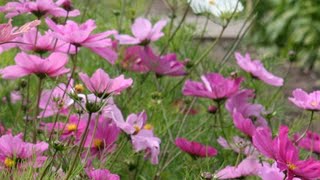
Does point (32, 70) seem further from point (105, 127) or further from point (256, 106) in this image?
point (256, 106)

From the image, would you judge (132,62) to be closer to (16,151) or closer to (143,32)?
(143,32)

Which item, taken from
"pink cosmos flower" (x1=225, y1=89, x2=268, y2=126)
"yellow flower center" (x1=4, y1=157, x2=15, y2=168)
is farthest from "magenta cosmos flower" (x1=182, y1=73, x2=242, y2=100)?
"yellow flower center" (x1=4, y1=157, x2=15, y2=168)

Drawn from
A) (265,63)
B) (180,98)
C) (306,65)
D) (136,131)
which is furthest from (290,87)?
(136,131)

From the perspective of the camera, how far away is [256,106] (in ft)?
4.01

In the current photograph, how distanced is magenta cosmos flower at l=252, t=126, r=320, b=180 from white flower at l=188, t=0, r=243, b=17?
664 millimetres

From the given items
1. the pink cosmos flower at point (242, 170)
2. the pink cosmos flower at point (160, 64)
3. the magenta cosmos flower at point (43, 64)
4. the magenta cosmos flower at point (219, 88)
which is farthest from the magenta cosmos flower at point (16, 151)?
the pink cosmos flower at point (160, 64)

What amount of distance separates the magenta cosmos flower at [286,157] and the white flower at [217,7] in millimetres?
664

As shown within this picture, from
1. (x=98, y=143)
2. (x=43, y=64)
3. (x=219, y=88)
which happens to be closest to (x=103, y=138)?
(x=98, y=143)

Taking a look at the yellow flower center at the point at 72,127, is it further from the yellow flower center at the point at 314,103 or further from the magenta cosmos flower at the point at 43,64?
the yellow flower center at the point at 314,103

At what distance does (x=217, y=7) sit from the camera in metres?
1.50

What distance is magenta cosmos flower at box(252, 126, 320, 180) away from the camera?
2.60ft

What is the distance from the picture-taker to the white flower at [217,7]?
4.82 feet

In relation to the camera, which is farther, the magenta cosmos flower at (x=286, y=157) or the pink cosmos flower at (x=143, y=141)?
the pink cosmos flower at (x=143, y=141)

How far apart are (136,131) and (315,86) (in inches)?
96.0
